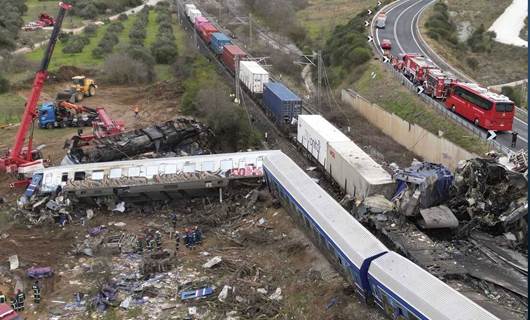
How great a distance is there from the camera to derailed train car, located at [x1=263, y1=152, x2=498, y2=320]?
14461mm

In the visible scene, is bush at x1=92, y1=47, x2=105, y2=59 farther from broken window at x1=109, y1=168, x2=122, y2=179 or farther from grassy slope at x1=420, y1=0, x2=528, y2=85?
broken window at x1=109, y1=168, x2=122, y2=179

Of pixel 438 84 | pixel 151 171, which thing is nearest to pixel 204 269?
pixel 151 171

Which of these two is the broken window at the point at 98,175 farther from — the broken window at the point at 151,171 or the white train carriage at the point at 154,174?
the broken window at the point at 151,171

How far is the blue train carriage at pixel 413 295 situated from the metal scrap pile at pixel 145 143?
1938 centimetres

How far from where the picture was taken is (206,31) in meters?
65.1

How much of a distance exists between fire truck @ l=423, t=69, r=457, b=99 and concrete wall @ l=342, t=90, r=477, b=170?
3.40 meters

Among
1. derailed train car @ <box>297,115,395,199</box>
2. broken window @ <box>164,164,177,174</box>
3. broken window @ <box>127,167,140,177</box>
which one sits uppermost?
derailed train car @ <box>297,115,395,199</box>

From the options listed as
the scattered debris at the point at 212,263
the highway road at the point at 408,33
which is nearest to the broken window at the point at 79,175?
the scattered debris at the point at 212,263

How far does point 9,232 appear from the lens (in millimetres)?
25781

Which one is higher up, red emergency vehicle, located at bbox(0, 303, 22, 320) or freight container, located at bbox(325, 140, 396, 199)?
freight container, located at bbox(325, 140, 396, 199)

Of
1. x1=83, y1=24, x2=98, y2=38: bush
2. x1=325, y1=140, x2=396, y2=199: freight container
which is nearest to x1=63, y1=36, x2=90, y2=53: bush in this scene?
x1=83, y1=24, x2=98, y2=38: bush

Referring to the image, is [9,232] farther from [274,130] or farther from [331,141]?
[274,130]

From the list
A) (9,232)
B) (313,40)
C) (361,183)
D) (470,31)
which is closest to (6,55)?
(313,40)

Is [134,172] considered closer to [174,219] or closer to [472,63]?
[174,219]
